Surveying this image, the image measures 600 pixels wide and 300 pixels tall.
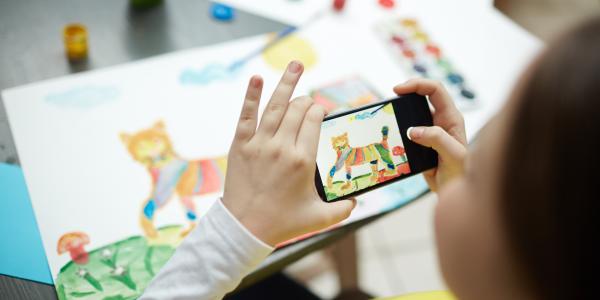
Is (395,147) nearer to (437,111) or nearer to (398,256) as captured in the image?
(437,111)

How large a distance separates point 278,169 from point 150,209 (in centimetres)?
20

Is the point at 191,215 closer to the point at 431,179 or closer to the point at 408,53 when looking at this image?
the point at 431,179

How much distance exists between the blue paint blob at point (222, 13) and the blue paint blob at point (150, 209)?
0.38 m

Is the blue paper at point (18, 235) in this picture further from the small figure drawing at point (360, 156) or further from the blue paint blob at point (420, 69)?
the blue paint blob at point (420, 69)

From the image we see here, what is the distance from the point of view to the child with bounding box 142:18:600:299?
0.94 ft

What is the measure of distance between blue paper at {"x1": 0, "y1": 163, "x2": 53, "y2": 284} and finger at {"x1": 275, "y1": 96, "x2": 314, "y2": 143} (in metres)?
0.29

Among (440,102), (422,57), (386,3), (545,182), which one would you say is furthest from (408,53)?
(545,182)

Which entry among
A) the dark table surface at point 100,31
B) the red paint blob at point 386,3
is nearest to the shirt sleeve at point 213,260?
the dark table surface at point 100,31

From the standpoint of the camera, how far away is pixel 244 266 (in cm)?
52

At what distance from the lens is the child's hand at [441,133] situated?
1.93 feet

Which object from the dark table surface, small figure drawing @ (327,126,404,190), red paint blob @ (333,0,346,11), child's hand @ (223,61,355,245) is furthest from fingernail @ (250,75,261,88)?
red paint blob @ (333,0,346,11)

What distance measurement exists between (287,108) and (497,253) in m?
0.27

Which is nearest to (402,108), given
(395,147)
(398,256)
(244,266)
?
(395,147)

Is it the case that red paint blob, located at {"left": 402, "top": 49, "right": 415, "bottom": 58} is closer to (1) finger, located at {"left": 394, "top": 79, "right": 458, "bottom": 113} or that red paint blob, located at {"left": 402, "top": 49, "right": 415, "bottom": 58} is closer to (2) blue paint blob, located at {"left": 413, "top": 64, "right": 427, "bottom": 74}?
(2) blue paint blob, located at {"left": 413, "top": 64, "right": 427, "bottom": 74}
